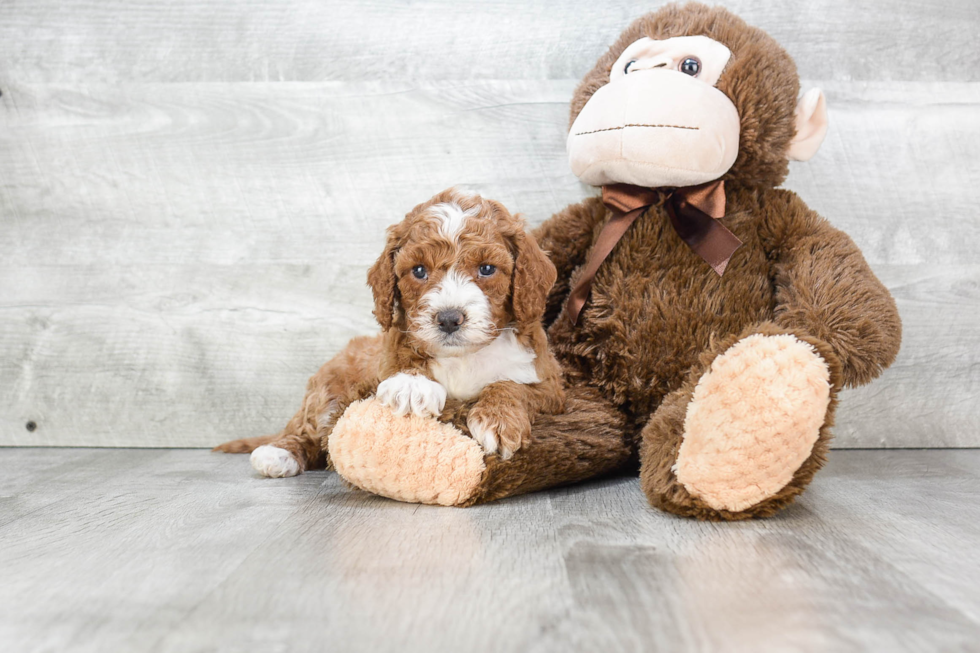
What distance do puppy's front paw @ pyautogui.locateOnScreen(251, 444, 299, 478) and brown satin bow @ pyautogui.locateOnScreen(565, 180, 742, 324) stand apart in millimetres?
746

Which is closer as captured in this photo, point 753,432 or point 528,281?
point 753,432

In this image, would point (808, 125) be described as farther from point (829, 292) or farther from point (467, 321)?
point (467, 321)

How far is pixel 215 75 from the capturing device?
219 centimetres

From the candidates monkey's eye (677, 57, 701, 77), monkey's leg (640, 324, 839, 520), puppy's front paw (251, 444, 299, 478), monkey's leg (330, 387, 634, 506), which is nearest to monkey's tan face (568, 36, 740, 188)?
monkey's eye (677, 57, 701, 77)

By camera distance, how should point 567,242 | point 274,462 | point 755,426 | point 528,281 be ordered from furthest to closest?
point 567,242
point 274,462
point 528,281
point 755,426

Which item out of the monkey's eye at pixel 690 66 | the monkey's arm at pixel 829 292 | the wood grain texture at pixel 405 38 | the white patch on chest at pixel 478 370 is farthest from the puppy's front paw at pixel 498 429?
the wood grain texture at pixel 405 38

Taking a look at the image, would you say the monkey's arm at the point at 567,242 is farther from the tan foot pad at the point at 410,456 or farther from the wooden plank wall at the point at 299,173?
the tan foot pad at the point at 410,456

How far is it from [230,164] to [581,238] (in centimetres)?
106

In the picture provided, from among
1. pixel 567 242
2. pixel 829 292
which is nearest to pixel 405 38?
pixel 567 242

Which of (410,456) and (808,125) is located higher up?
(808,125)

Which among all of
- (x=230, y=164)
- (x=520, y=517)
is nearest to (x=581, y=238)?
(x=520, y=517)

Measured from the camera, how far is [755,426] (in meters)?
1.28

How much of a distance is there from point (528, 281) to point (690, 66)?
2.05 ft

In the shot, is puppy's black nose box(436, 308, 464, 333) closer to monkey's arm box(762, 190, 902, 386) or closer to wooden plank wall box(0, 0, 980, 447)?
monkey's arm box(762, 190, 902, 386)
